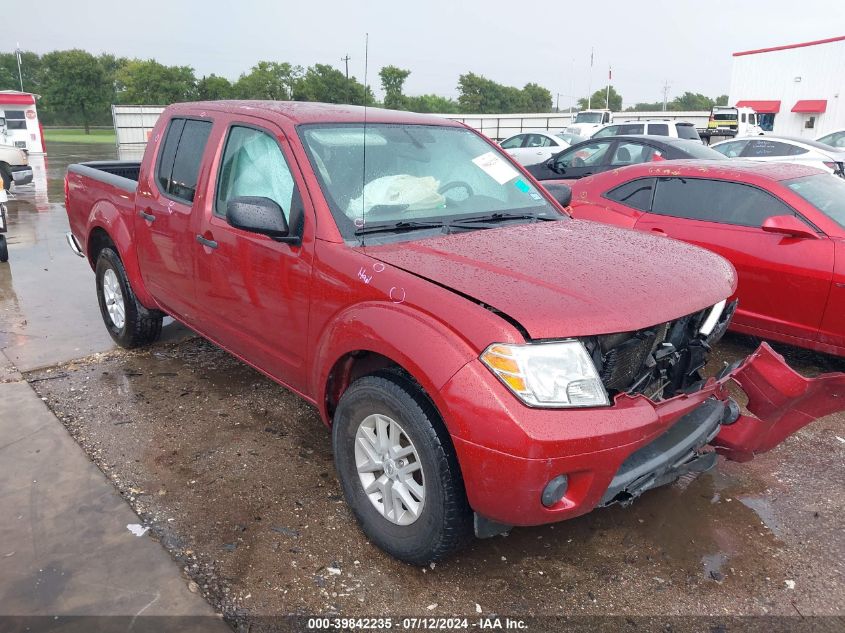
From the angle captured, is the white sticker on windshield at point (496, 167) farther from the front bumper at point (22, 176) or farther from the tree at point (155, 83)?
the tree at point (155, 83)

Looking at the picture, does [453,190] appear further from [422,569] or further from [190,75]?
[190,75]

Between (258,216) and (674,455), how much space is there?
1.99 m

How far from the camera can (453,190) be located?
350 cm

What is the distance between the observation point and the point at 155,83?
51.7 metres

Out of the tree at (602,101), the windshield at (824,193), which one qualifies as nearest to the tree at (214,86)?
the windshield at (824,193)

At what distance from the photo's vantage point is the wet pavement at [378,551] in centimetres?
262

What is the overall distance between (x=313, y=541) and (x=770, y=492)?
229cm

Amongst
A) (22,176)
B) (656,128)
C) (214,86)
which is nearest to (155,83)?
(214,86)

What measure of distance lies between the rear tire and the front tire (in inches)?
107

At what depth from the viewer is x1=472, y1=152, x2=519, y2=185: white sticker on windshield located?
3.74 metres

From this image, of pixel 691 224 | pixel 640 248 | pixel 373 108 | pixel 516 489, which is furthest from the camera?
pixel 691 224

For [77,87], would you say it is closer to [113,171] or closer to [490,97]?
[490,97]

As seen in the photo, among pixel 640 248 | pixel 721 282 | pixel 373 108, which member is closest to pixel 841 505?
pixel 721 282

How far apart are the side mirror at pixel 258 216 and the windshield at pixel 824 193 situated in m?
3.91
